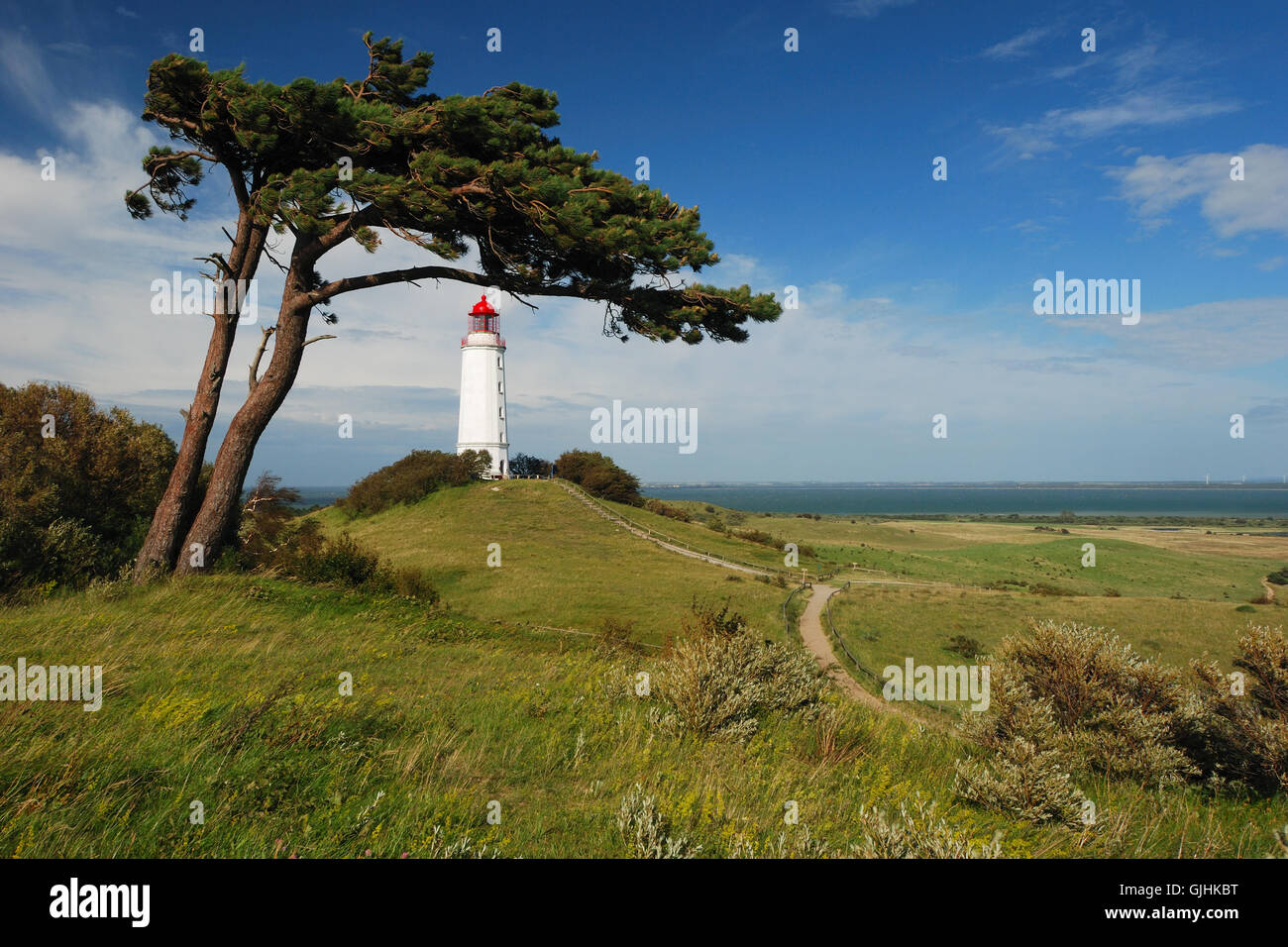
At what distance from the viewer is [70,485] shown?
11.3 meters

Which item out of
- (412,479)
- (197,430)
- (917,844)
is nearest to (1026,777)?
(917,844)

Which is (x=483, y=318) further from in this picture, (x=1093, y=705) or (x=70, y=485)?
(x=1093, y=705)

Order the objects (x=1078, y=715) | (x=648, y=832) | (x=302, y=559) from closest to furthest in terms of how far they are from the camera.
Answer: (x=648, y=832)
(x=1078, y=715)
(x=302, y=559)

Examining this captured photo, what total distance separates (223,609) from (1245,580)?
3331 inches

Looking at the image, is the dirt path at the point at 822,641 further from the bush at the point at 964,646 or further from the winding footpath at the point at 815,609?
the bush at the point at 964,646

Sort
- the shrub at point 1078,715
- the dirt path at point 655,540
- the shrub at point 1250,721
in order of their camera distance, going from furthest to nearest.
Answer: the dirt path at point 655,540
the shrub at point 1250,721
the shrub at point 1078,715

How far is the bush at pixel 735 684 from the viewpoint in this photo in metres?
6.46

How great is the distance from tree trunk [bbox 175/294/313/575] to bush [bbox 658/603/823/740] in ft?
27.8

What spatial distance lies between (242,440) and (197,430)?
802mm

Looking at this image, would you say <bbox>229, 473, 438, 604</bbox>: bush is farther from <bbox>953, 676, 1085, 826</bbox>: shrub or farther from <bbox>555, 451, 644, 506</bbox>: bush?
<bbox>555, 451, 644, 506</bbox>: bush

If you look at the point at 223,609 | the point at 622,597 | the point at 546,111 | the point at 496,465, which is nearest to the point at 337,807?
the point at 223,609

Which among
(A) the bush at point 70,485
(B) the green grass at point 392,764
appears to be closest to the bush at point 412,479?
(A) the bush at point 70,485

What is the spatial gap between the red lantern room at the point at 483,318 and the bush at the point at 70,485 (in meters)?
38.3

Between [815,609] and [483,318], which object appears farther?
[483,318]
